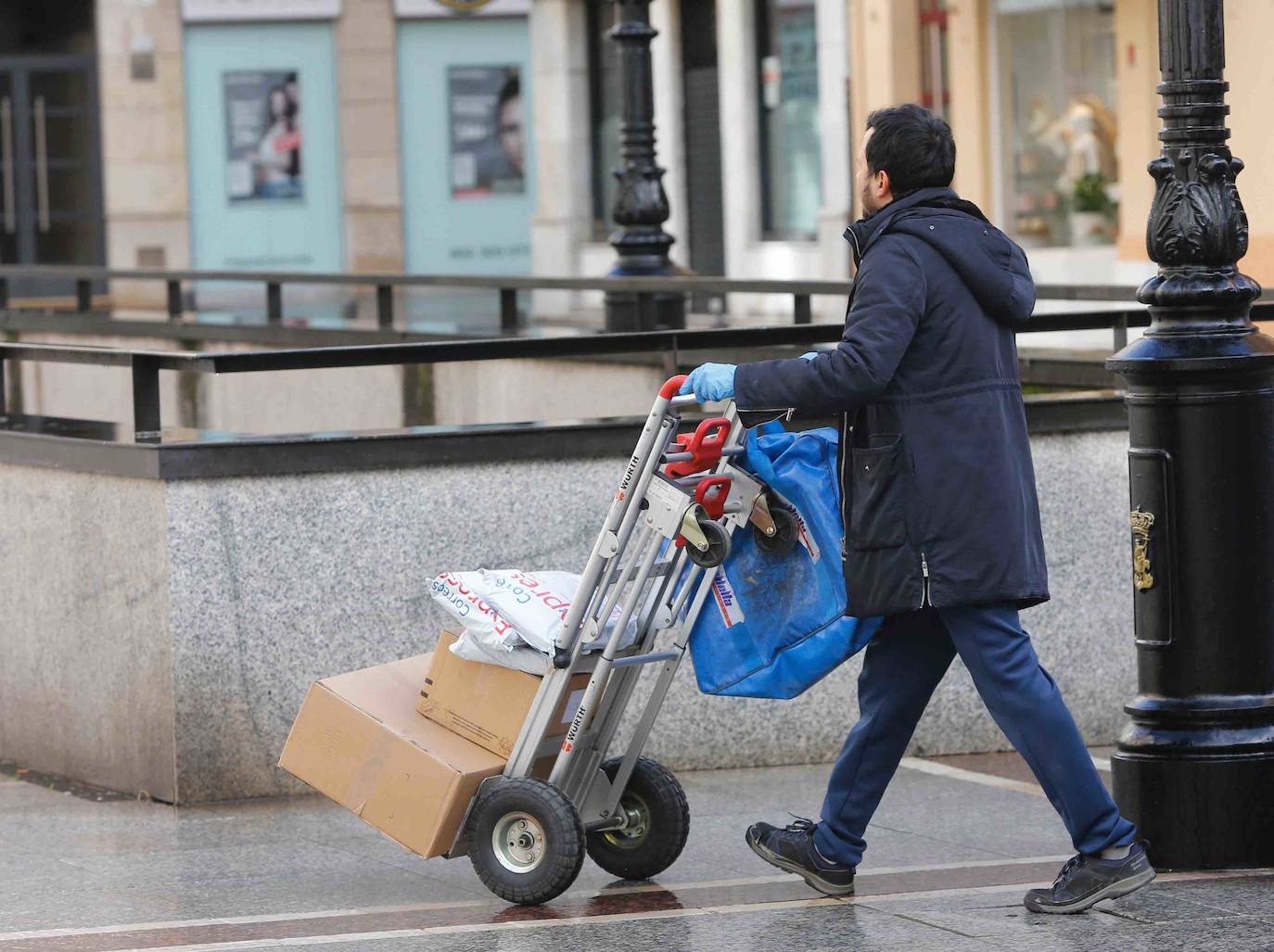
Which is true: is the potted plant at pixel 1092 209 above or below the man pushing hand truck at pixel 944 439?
above

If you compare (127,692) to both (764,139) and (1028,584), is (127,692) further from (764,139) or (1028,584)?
(764,139)

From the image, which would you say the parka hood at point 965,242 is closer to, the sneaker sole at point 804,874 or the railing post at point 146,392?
the sneaker sole at point 804,874

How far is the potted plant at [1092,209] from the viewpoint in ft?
67.3

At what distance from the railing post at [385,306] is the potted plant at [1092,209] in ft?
29.7

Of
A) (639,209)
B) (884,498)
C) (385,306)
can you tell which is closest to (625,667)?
(884,498)

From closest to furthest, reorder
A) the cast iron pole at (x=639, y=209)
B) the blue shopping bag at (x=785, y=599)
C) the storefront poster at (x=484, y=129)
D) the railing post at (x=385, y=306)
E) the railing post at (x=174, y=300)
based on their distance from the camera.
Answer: the blue shopping bag at (x=785, y=599)
the cast iron pole at (x=639, y=209)
the railing post at (x=385, y=306)
the railing post at (x=174, y=300)
the storefront poster at (x=484, y=129)

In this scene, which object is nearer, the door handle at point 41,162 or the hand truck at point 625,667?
the hand truck at point 625,667

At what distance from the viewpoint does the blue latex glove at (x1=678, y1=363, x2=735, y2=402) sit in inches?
202

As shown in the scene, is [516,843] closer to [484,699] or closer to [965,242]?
[484,699]

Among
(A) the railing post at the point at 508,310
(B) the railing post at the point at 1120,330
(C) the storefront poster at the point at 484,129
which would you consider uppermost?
(C) the storefront poster at the point at 484,129

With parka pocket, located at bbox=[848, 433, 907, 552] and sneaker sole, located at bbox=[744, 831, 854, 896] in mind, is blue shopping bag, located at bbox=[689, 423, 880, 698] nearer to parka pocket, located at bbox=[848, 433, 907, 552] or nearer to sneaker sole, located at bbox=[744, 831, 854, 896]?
parka pocket, located at bbox=[848, 433, 907, 552]

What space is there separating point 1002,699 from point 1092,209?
16053 millimetres

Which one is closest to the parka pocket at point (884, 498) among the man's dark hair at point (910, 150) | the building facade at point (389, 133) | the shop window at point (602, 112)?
the man's dark hair at point (910, 150)

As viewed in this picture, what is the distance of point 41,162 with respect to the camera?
30.1 m
